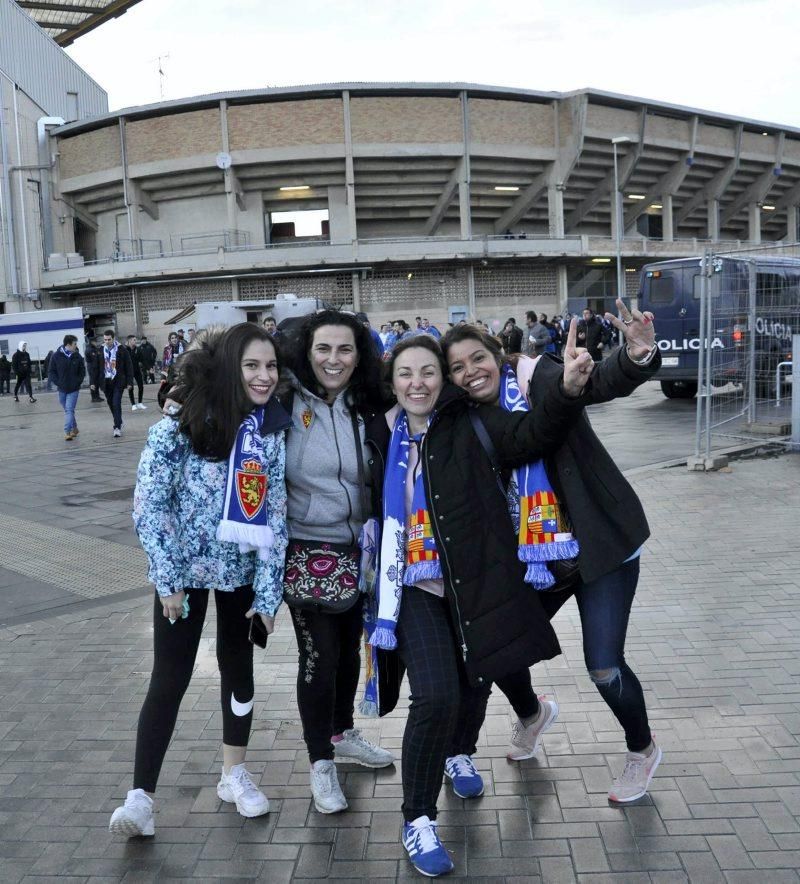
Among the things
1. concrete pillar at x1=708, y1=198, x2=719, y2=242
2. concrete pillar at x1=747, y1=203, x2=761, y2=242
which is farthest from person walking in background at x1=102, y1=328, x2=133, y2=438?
concrete pillar at x1=747, y1=203, x2=761, y2=242

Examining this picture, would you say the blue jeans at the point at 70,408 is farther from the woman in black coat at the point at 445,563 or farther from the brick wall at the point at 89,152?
the brick wall at the point at 89,152

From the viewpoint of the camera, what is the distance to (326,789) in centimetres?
328

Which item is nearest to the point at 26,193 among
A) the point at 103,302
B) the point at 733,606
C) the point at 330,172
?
the point at 103,302

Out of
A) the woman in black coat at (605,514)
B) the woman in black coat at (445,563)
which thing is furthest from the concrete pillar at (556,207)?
the woman in black coat at (445,563)

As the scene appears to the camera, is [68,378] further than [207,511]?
Yes

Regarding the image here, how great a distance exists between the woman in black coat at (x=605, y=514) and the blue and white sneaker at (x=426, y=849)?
0.74 meters

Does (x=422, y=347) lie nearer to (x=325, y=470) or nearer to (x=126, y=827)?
(x=325, y=470)

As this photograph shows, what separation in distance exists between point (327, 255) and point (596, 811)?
37447 mm

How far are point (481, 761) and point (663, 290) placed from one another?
15.1 metres

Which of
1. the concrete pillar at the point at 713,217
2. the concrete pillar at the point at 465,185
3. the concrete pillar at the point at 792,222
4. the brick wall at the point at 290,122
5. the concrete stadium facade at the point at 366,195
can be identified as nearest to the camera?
the brick wall at the point at 290,122

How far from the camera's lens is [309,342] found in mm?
3275

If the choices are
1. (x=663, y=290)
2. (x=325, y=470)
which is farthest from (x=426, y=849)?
(x=663, y=290)

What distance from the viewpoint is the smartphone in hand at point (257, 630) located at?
3127mm

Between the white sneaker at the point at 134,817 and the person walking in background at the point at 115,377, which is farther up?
the person walking in background at the point at 115,377
